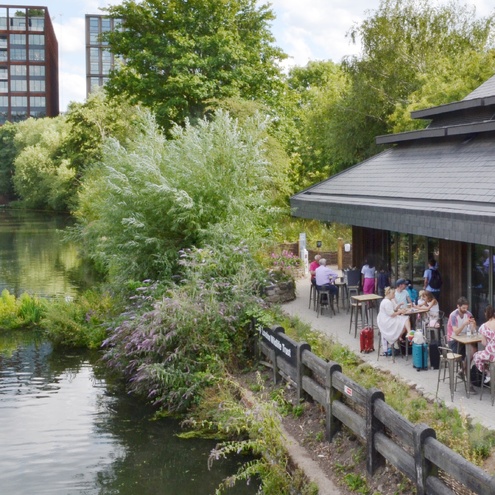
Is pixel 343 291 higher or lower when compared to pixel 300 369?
higher

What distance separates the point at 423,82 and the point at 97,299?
21.4 metres

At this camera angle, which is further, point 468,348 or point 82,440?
point 82,440

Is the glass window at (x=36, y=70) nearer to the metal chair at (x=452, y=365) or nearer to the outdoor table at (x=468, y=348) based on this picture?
the metal chair at (x=452, y=365)

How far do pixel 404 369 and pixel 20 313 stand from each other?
47.9 ft

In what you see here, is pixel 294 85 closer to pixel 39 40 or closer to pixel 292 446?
pixel 292 446

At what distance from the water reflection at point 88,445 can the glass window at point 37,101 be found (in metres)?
121

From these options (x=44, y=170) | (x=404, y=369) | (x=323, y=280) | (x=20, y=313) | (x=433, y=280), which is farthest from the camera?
(x=44, y=170)

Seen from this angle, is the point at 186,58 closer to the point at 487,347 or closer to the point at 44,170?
the point at 487,347

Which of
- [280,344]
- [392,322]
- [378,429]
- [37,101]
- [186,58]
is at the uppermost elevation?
[37,101]

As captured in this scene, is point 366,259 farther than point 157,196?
Yes

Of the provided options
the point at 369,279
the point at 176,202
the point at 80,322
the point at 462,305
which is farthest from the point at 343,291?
the point at 462,305

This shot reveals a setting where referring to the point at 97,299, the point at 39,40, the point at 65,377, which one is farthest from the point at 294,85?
the point at 39,40

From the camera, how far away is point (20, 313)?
25.3 meters

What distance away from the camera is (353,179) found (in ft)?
72.2
